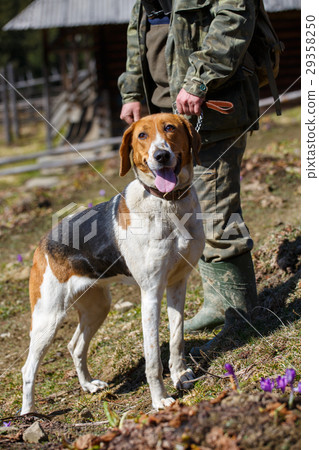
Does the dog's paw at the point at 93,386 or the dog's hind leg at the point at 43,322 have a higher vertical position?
the dog's hind leg at the point at 43,322

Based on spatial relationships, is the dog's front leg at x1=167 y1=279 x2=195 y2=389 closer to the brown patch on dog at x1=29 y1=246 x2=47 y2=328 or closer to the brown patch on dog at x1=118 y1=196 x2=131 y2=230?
the brown patch on dog at x1=118 y1=196 x2=131 y2=230

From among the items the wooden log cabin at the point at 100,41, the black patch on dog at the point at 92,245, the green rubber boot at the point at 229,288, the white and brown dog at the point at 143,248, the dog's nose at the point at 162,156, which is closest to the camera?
the dog's nose at the point at 162,156

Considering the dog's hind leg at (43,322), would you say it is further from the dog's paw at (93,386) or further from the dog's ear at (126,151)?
the dog's ear at (126,151)

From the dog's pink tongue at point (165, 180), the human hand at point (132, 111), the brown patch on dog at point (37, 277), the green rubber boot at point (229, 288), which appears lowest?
the green rubber boot at point (229, 288)

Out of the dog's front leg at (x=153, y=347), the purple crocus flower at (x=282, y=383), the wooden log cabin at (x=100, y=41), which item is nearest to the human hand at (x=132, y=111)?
the dog's front leg at (x=153, y=347)

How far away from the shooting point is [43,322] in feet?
12.3

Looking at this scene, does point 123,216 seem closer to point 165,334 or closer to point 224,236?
point 224,236

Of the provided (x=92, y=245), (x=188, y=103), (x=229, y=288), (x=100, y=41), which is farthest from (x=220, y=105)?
(x=100, y=41)

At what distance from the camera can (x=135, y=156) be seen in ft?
11.4

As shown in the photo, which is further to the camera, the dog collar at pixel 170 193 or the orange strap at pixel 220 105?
the orange strap at pixel 220 105

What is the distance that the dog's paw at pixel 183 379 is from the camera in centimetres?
357

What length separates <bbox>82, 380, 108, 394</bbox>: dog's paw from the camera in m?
3.96
